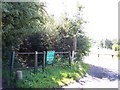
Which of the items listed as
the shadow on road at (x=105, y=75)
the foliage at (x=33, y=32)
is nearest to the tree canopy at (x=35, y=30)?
the foliage at (x=33, y=32)

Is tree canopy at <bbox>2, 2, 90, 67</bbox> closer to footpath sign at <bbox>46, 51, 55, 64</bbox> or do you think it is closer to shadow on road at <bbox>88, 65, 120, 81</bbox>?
footpath sign at <bbox>46, 51, 55, 64</bbox>

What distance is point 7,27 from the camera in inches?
314

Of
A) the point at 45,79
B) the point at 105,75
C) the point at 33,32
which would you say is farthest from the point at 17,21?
the point at 105,75

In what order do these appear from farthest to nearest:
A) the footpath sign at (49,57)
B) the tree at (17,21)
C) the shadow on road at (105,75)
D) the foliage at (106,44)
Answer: the foliage at (106,44) → the shadow on road at (105,75) → the footpath sign at (49,57) → the tree at (17,21)

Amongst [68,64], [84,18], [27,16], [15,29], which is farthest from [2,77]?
[84,18]

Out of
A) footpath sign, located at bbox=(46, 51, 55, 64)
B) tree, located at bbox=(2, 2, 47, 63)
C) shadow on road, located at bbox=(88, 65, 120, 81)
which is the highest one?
tree, located at bbox=(2, 2, 47, 63)

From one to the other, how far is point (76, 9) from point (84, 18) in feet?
2.81

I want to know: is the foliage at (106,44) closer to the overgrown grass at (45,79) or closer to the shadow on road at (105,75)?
the shadow on road at (105,75)

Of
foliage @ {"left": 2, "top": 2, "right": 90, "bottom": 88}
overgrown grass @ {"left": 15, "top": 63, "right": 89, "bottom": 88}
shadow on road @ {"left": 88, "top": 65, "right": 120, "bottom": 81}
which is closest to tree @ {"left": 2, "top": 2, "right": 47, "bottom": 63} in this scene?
foliage @ {"left": 2, "top": 2, "right": 90, "bottom": 88}

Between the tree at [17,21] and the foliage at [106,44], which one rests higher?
the tree at [17,21]

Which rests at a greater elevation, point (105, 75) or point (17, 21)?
point (17, 21)

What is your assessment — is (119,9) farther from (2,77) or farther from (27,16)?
(2,77)

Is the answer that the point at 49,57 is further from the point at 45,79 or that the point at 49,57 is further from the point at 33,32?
the point at 45,79

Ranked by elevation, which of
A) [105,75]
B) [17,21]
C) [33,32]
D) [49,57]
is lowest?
[105,75]
